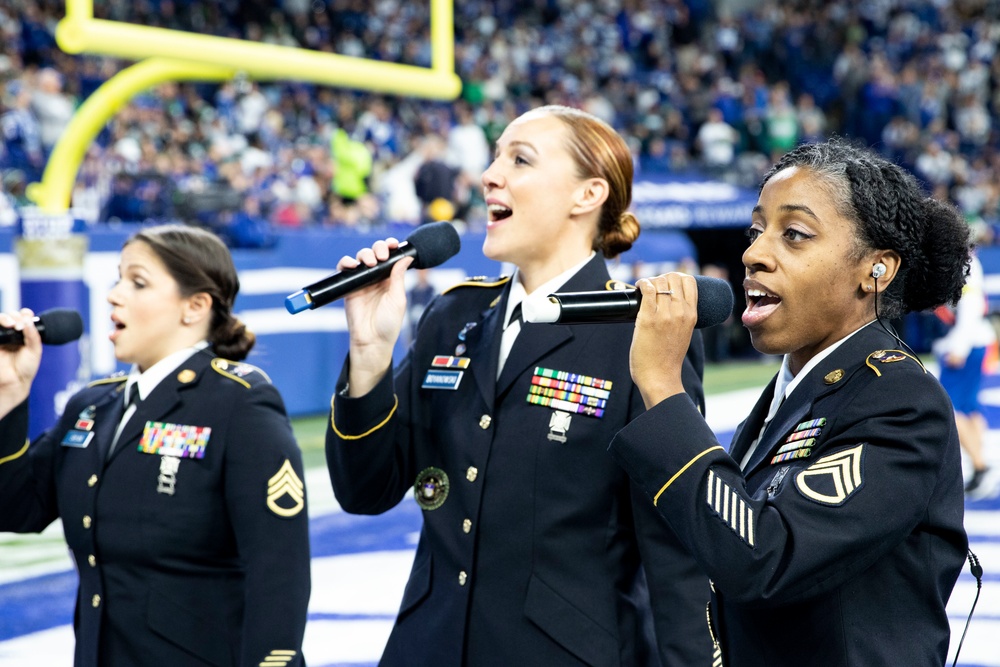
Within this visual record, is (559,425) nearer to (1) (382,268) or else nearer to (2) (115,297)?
(1) (382,268)

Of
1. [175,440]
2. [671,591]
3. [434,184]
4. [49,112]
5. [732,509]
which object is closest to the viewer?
[732,509]

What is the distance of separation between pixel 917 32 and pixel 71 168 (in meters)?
23.4

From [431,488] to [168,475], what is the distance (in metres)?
0.67

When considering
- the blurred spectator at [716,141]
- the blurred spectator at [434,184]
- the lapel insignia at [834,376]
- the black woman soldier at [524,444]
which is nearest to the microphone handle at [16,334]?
the black woman soldier at [524,444]

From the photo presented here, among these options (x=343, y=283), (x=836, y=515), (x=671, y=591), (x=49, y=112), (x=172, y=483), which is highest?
(x=49, y=112)

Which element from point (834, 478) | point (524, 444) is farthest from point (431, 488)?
point (834, 478)

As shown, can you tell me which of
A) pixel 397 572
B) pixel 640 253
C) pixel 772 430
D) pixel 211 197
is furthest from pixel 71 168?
pixel 640 253

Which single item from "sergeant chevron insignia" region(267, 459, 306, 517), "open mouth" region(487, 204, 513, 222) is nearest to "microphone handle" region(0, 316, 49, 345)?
"sergeant chevron insignia" region(267, 459, 306, 517)

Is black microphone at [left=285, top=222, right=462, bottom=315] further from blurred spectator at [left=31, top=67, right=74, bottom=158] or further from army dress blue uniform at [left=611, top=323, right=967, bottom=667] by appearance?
blurred spectator at [left=31, top=67, right=74, bottom=158]

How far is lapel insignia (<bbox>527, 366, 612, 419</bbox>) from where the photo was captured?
112 inches

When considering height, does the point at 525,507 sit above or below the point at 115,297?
below

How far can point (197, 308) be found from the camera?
3.46 meters

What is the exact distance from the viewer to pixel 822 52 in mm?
28062

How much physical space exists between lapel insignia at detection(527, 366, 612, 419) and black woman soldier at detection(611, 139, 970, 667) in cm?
48
